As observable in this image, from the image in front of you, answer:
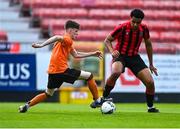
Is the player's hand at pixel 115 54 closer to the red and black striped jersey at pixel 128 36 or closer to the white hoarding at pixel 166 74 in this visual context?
the red and black striped jersey at pixel 128 36

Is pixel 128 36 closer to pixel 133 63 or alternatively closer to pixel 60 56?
pixel 133 63

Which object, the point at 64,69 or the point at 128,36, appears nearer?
the point at 64,69

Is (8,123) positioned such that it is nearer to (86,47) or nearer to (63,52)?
(63,52)

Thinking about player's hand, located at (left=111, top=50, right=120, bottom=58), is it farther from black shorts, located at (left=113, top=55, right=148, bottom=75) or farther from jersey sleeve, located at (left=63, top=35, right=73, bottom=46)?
jersey sleeve, located at (left=63, top=35, right=73, bottom=46)

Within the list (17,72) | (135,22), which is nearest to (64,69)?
(135,22)

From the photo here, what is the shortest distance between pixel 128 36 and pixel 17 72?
29.7 feet

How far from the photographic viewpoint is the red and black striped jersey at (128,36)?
13.9 metres

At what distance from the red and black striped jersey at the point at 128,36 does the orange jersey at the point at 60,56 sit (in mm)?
999

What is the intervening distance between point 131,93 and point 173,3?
Result: 9.12 metres

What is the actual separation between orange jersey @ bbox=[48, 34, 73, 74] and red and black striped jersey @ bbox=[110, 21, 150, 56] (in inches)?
Answer: 39.3

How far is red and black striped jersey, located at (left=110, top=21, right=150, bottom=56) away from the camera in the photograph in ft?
45.6

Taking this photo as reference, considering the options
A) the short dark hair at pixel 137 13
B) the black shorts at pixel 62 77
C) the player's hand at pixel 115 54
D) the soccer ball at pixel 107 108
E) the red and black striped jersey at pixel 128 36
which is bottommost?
the soccer ball at pixel 107 108

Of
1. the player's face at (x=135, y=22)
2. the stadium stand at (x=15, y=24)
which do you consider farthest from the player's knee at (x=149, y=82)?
the stadium stand at (x=15, y=24)

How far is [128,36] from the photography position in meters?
13.9
